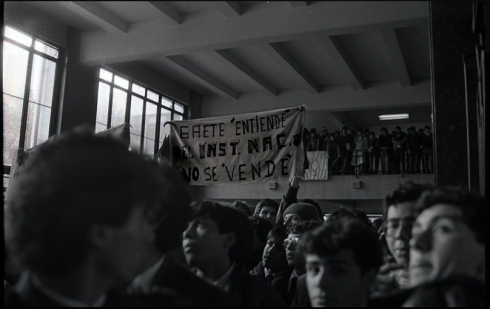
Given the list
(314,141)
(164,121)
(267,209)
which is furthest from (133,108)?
(314,141)

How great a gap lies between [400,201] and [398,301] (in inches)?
7.7

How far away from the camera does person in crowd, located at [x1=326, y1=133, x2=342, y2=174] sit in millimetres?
7625

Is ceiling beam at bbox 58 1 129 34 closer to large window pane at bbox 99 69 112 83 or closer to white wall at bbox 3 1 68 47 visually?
white wall at bbox 3 1 68 47

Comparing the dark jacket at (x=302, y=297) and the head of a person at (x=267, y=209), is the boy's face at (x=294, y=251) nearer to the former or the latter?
the dark jacket at (x=302, y=297)

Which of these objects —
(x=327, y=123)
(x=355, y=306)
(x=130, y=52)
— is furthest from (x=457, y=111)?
(x=327, y=123)

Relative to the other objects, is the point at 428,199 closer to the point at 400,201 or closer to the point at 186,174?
the point at 400,201

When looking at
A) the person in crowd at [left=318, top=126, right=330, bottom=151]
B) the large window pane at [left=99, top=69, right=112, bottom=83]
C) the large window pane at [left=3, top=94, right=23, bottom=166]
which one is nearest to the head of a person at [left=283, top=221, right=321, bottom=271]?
the large window pane at [left=99, top=69, right=112, bottom=83]

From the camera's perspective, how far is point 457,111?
0.99 metres

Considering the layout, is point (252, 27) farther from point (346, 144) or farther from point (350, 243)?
point (346, 144)

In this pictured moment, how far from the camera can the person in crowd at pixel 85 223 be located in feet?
1.97

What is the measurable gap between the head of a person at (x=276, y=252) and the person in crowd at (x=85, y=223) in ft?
2.96

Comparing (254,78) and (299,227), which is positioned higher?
(254,78)

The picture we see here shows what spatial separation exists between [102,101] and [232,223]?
35 cm

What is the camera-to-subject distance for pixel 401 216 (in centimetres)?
78
